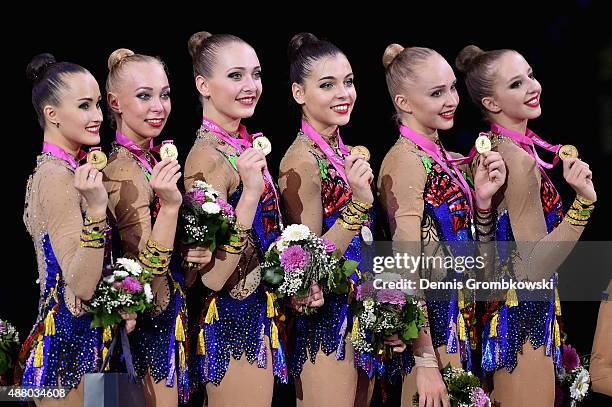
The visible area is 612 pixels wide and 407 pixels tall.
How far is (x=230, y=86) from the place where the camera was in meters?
4.96

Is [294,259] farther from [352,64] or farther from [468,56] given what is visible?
[352,64]

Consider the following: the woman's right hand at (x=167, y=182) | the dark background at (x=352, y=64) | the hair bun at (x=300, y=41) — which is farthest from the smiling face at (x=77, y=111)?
the hair bun at (x=300, y=41)

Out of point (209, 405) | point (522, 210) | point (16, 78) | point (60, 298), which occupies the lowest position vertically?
point (209, 405)

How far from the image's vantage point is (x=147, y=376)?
15.0 feet

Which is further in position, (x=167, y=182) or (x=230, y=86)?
(x=230, y=86)

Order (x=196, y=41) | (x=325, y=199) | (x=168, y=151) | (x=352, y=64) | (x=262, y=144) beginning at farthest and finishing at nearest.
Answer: (x=352, y=64), (x=196, y=41), (x=325, y=199), (x=262, y=144), (x=168, y=151)

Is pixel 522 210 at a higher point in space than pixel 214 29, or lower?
lower

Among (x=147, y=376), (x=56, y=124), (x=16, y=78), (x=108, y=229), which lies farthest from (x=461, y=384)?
(x=16, y=78)

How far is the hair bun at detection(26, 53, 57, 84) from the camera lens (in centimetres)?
467

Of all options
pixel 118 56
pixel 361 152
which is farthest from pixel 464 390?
pixel 118 56

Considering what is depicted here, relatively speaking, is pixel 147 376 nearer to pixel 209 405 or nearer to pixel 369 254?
pixel 209 405

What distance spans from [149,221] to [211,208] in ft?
0.88

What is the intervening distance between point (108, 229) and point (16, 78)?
1.49m

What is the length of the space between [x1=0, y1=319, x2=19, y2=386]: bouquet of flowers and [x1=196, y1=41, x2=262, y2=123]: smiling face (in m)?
1.23
